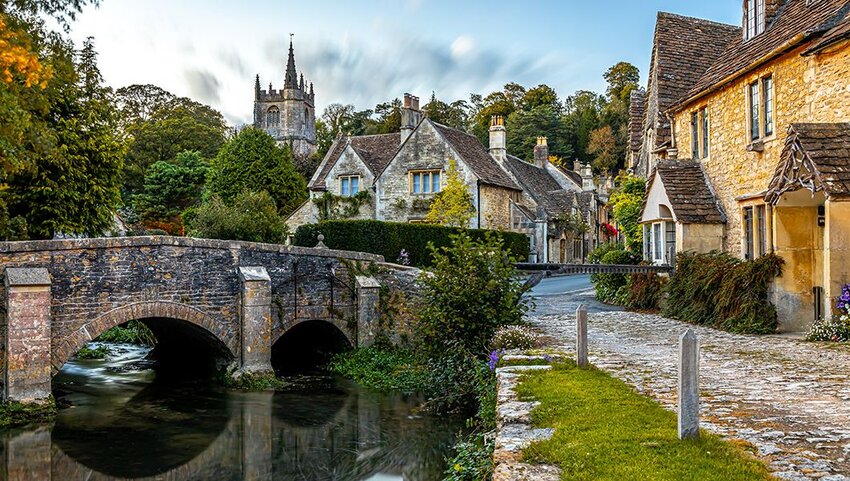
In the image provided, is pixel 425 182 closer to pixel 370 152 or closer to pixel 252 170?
pixel 370 152

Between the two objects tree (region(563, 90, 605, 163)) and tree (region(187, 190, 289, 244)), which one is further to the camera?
tree (region(563, 90, 605, 163))

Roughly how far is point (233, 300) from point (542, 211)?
82.5ft

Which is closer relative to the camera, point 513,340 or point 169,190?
point 513,340

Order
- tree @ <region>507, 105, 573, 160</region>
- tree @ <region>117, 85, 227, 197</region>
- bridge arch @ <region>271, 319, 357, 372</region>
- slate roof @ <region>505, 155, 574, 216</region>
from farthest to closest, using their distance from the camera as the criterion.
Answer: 1. tree @ <region>507, 105, 573, 160</region>
2. tree @ <region>117, 85, 227, 197</region>
3. slate roof @ <region>505, 155, 574, 216</region>
4. bridge arch @ <region>271, 319, 357, 372</region>

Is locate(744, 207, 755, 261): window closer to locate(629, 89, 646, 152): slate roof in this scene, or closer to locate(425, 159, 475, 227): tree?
locate(629, 89, 646, 152): slate roof

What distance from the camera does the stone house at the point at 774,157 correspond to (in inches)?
480

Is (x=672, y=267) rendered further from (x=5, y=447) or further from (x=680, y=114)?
(x=5, y=447)

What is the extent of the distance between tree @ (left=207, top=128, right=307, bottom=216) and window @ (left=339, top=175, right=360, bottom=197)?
780 centimetres

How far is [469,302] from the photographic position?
1393 cm

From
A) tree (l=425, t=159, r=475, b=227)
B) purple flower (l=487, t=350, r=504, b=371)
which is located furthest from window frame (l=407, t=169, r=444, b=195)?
purple flower (l=487, t=350, r=504, b=371)

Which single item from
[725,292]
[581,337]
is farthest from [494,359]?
[725,292]

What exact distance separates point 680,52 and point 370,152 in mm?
21912

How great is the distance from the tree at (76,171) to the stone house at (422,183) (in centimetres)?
1645

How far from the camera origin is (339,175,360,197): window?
39.3 m
